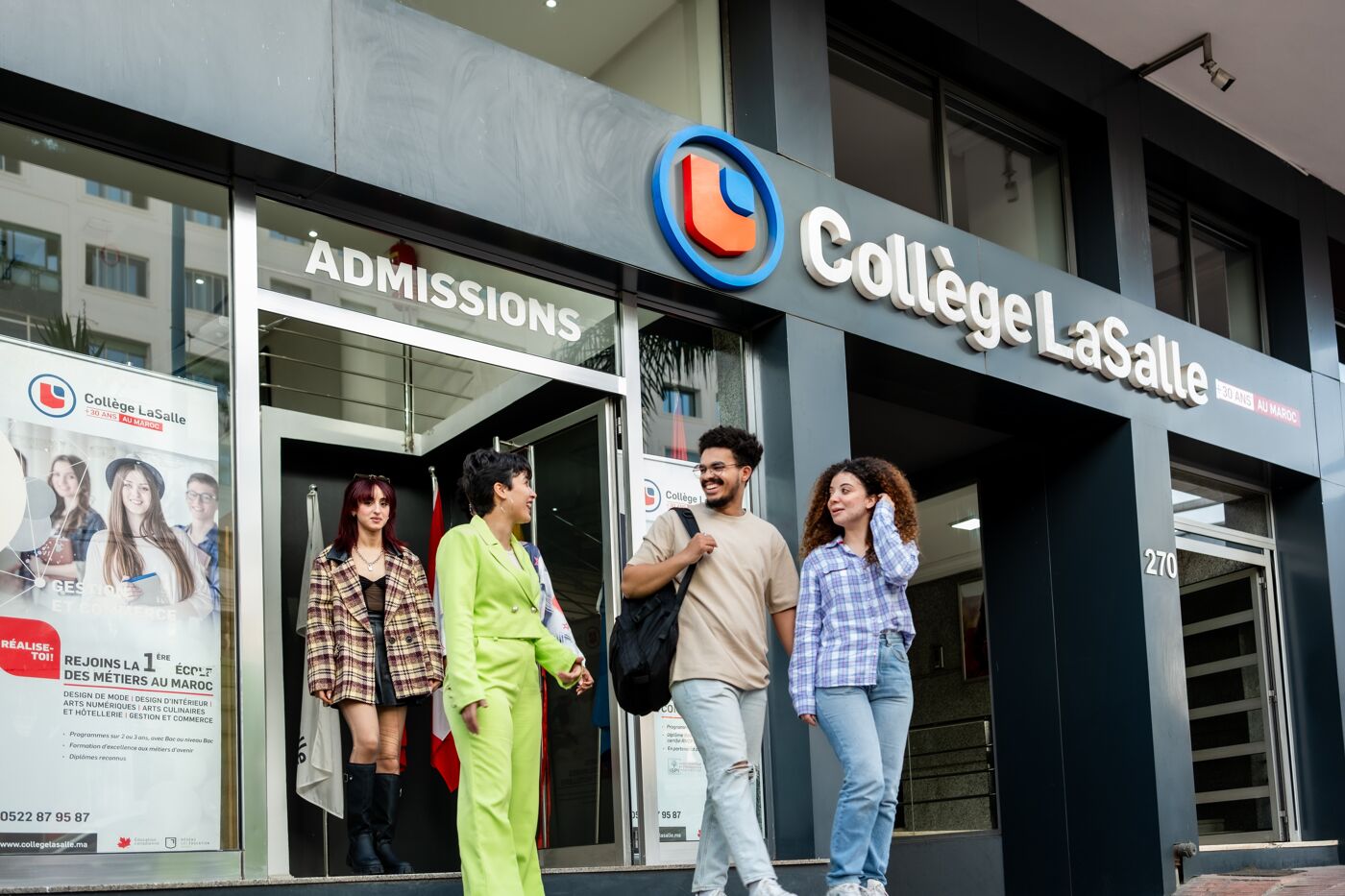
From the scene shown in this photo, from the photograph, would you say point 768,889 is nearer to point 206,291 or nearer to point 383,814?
point 383,814

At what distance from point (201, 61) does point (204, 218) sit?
1.98 ft

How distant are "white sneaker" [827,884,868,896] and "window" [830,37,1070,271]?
15.5 ft

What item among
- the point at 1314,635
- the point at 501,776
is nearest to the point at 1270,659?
the point at 1314,635

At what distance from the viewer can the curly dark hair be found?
5.47 m

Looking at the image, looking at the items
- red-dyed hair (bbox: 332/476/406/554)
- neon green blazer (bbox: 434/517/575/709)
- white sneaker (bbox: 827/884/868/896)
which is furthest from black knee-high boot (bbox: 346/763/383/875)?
white sneaker (bbox: 827/884/868/896)

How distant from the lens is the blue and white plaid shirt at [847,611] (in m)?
5.14

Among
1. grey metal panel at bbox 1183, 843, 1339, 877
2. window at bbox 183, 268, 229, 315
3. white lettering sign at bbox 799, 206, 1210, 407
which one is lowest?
grey metal panel at bbox 1183, 843, 1339, 877

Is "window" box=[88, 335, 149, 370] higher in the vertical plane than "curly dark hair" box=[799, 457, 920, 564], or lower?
higher

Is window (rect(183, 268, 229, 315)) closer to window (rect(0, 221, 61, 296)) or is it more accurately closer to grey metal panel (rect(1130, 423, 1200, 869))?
window (rect(0, 221, 61, 296))

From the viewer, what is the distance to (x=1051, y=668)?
9.96 metres

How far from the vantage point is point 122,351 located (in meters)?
5.33

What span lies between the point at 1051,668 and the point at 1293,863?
2.40 meters

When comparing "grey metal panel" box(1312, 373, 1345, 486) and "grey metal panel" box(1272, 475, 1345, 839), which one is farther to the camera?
"grey metal panel" box(1312, 373, 1345, 486)

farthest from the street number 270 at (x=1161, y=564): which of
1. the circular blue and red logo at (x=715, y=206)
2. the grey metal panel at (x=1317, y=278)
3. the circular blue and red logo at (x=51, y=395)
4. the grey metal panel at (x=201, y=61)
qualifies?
the circular blue and red logo at (x=51, y=395)
